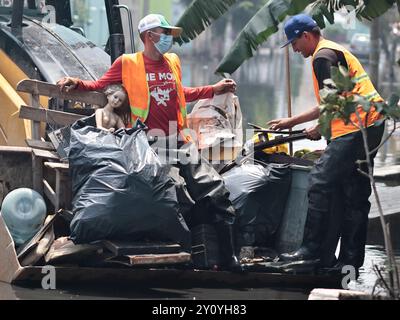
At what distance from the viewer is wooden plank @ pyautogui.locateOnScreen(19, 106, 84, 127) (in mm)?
8438

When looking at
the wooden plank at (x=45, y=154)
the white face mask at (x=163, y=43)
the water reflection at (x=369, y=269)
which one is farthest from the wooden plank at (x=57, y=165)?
the water reflection at (x=369, y=269)

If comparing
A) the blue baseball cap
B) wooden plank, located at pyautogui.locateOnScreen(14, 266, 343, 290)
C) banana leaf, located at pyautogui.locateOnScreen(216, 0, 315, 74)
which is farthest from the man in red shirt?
banana leaf, located at pyautogui.locateOnScreen(216, 0, 315, 74)

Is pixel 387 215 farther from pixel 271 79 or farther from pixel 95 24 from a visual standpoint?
pixel 271 79

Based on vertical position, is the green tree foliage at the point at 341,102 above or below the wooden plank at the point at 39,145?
above

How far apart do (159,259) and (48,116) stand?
159cm

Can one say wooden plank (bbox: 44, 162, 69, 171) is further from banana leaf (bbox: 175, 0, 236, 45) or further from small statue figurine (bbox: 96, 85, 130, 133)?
banana leaf (bbox: 175, 0, 236, 45)

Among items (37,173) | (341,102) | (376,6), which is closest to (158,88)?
(37,173)

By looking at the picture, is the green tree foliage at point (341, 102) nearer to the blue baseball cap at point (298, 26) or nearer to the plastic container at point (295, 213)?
the blue baseball cap at point (298, 26)

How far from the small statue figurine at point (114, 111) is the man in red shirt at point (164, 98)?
0.20ft

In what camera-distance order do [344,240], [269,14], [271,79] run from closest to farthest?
[344,240]
[269,14]
[271,79]

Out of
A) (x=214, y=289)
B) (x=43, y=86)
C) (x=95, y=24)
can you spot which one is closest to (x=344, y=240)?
(x=214, y=289)

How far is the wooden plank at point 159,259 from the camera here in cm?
748

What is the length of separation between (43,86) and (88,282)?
154 centimetres

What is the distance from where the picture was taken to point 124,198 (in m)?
7.59
